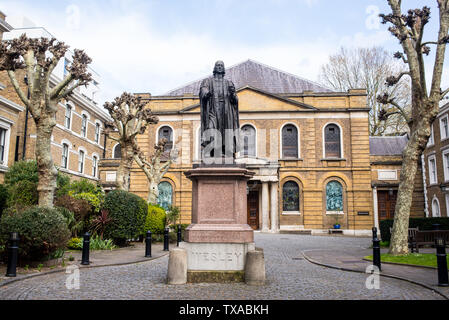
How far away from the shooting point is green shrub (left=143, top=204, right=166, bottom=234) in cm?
1664

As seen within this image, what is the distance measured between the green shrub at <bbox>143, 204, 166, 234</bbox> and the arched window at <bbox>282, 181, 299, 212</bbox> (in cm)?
1370

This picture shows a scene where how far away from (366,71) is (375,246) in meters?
29.5

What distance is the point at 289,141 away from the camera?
29625 millimetres

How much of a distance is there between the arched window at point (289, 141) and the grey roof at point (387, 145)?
8014 mm

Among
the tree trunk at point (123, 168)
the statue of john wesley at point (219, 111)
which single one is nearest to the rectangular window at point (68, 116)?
the tree trunk at point (123, 168)

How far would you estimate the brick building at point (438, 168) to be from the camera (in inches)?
963

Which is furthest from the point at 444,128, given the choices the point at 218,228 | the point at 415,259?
the point at 218,228

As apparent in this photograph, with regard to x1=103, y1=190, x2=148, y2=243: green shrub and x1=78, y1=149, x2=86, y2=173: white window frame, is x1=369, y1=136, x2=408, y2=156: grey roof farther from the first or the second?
x1=78, y1=149, x2=86, y2=173: white window frame

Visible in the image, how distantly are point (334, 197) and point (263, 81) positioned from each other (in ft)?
41.2

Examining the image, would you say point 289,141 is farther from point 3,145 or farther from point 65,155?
point 3,145

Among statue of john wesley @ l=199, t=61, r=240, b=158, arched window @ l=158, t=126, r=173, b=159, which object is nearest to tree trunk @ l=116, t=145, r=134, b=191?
statue of john wesley @ l=199, t=61, r=240, b=158
